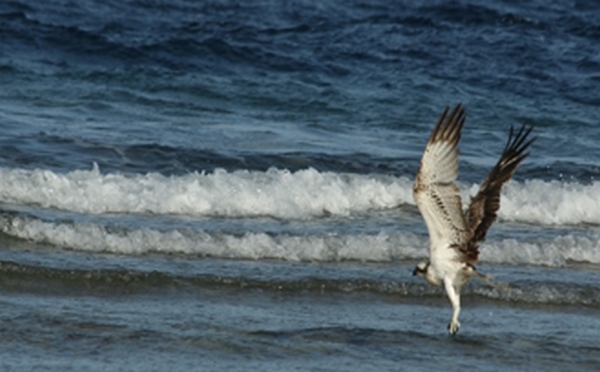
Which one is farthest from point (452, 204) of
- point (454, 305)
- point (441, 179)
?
point (454, 305)

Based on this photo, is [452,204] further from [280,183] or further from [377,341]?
[280,183]

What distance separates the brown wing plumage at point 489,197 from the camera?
6.02 metres


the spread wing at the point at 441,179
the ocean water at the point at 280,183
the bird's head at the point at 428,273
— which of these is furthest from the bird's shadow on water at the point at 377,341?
the spread wing at the point at 441,179

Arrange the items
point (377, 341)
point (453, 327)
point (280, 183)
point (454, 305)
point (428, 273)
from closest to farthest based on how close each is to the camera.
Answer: point (377, 341)
point (453, 327)
point (454, 305)
point (428, 273)
point (280, 183)

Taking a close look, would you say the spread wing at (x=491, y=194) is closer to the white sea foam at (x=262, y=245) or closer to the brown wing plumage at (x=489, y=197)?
the brown wing plumage at (x=489, y=197)

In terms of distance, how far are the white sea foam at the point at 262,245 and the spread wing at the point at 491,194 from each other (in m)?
1.65

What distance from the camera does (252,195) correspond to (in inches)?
355

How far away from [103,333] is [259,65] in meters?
10.1

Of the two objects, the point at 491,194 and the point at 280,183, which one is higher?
the point at 491,194

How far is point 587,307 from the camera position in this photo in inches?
275

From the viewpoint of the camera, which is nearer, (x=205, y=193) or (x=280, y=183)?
(x=205, y=193)

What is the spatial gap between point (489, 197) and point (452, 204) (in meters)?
0.21

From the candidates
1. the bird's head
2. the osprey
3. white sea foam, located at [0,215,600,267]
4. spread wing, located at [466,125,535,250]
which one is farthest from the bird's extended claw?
white sea foam, located at [0,215,600,267]

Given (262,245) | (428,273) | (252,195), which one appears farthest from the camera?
(252,195)
